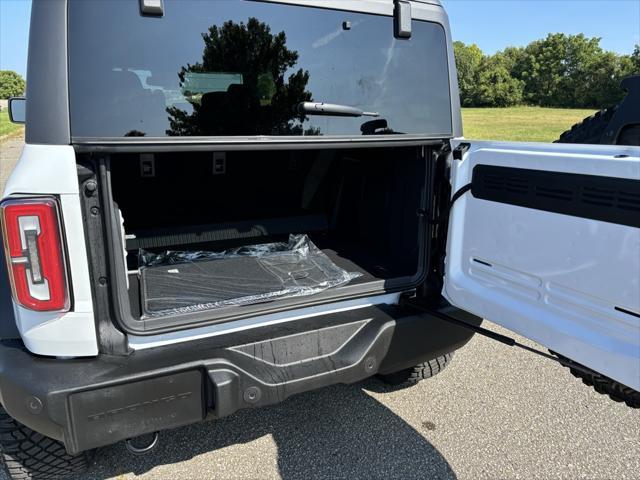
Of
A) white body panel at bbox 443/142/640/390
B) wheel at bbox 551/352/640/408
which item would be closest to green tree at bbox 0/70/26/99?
white body panel at bbox 443/142/640/390

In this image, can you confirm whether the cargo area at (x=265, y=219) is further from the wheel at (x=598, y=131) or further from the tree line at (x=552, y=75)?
the tree line at (x=552, y=75)

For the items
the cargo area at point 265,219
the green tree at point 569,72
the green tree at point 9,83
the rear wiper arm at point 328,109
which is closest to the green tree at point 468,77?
the green tree at point 569,72

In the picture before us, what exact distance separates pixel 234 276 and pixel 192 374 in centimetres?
105

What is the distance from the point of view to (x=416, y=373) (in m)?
2.93

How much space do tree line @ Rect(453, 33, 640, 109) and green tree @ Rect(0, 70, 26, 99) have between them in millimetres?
35964

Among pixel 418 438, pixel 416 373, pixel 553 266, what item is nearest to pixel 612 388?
pixel 553 266

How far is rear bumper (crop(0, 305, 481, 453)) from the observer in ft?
5.35

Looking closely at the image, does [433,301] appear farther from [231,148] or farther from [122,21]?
[122,21]

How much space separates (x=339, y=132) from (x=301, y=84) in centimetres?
25

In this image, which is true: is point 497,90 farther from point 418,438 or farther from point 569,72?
point 418,438

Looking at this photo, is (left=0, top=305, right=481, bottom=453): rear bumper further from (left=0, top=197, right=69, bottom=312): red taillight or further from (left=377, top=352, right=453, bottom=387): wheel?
(left=377, top=352, right=453, bottom=387): wheel

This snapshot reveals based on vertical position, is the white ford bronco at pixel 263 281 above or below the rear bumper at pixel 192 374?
above

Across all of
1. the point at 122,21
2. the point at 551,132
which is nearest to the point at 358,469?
the point at 122,21

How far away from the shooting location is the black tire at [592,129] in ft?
9.17
